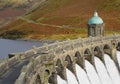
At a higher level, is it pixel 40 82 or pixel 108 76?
pixel 40 82

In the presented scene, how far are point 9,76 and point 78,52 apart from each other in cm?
3285

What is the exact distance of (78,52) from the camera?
3118 inches

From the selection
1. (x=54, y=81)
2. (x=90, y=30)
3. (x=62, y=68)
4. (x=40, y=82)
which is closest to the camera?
(x=40, y=82)

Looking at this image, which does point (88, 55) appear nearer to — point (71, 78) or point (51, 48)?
point (51, 48)

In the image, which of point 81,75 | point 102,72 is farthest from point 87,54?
point 81,75

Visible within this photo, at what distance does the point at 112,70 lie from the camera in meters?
90.8

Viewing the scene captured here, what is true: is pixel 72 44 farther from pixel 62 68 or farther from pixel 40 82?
pixel 40 82

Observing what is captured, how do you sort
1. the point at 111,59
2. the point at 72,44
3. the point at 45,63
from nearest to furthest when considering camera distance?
the point at 45,63 < the point at 72,44 < the point at 111,59

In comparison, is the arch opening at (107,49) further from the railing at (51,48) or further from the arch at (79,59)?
the arch at (79,59)

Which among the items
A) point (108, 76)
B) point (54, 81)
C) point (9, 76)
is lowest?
point (108, 76)

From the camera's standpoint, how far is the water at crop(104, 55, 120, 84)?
8838 centimetres

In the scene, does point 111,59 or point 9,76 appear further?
point 111,59

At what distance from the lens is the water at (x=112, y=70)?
8838 cm

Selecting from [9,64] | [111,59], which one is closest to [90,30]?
[111,59]
